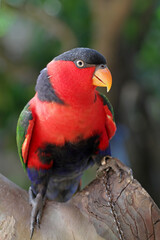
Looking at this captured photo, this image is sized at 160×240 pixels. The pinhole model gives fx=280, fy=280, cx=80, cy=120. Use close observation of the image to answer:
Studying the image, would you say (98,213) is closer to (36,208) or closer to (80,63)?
(36,208)

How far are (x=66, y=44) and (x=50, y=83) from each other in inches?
85.1

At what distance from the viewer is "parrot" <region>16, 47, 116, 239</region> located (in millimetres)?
1422

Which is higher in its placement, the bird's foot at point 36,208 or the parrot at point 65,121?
the parrot at point 65,121

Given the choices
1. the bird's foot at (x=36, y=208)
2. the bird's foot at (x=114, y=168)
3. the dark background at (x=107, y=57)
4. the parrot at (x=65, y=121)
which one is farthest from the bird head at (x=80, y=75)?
the dark background at (x=107, y=57)

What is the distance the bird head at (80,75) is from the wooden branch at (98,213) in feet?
1.40

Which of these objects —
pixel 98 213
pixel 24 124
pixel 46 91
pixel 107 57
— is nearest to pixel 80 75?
pixel 46 91

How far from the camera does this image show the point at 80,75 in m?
1.41

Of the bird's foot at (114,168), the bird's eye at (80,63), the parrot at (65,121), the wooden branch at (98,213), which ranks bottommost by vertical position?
the wooden branch at (98,213)

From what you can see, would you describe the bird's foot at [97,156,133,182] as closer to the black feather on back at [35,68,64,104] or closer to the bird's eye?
the black feather on back at [35,68,64,104]

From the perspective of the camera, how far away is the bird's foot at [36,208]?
144cm

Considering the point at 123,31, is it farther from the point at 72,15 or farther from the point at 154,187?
the point at 154,187

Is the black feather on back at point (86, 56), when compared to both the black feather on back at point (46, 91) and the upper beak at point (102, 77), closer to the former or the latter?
the upper beak at point (102, 77)

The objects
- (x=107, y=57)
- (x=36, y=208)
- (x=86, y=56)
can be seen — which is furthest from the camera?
(x=107, y=57)

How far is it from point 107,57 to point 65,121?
2113mm
